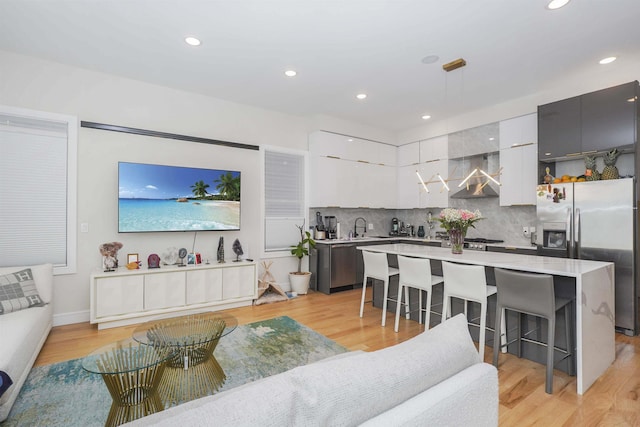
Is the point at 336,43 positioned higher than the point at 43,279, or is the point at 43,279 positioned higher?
the point at 336,43

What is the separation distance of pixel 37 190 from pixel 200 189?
5.71 ft

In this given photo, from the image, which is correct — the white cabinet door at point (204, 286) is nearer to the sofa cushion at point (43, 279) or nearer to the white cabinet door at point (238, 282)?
the white cabinet door at point (238, 282)

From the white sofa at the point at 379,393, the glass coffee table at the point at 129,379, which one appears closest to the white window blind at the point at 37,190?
the glass coffee table at the point at 129,379

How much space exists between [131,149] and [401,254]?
12.0 feet

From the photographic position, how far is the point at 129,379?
68.9 inches

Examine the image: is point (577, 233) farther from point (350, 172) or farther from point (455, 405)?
point (455, 405)

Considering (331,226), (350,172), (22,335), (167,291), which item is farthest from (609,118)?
(22,335)

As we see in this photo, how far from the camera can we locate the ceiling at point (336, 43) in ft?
8.79

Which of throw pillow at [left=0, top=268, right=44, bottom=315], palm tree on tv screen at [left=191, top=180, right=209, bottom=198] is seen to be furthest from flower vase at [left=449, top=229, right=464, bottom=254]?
throw pillow at [left=0, top=268, right=44, bottom=315]

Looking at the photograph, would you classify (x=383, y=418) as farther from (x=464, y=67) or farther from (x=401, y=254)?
(x=464, y=67)

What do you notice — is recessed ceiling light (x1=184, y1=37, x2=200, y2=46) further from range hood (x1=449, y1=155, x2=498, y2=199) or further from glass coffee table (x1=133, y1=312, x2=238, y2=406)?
range hood (x1=449, y1=155, x2=498, y2=199)

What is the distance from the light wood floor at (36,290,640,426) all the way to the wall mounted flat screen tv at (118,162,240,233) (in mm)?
1280

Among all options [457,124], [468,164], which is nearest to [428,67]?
[457,124]

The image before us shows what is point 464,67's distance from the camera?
3.70m
